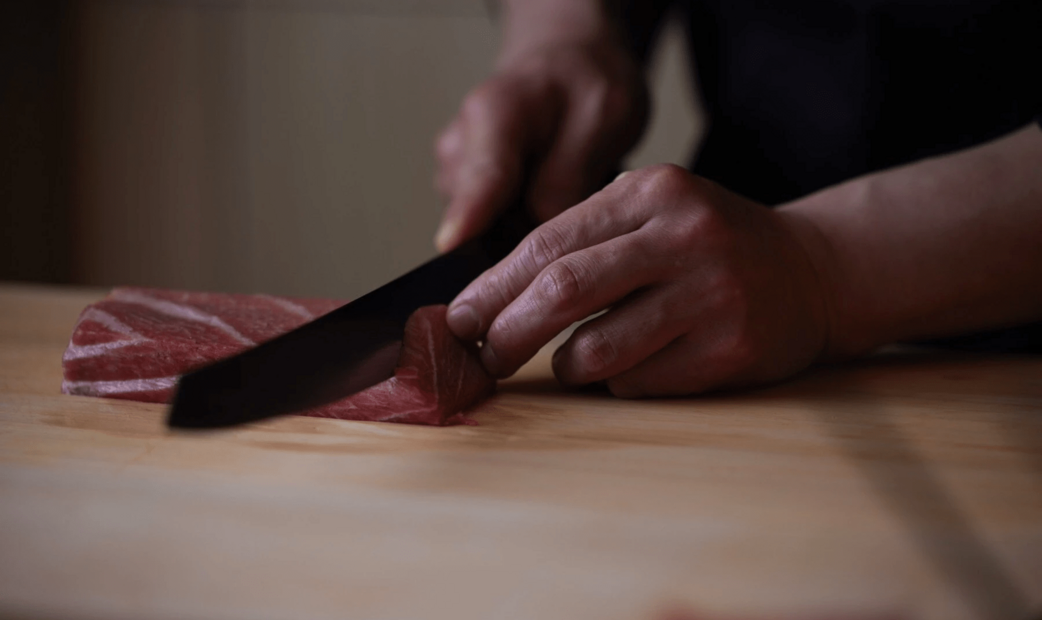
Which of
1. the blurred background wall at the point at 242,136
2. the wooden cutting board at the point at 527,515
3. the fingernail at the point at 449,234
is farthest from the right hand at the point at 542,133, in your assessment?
the blurred background wall at the point at 242,136

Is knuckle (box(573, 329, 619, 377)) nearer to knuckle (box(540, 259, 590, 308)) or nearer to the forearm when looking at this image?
knuckle (box(540, 259, 590, 308))

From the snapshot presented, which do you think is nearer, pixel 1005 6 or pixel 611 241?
pixel 611 241

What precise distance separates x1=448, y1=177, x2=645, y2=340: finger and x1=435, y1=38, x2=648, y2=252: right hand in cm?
42

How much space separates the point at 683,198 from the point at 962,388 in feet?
1.68

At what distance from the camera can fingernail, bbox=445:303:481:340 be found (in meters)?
Result: 1.08

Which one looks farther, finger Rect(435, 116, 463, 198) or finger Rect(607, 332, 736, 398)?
finger Rect(435, 116, 463, 198)

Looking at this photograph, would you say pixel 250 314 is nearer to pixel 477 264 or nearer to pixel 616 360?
pixel 477 264

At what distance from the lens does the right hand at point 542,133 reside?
149 centimetres

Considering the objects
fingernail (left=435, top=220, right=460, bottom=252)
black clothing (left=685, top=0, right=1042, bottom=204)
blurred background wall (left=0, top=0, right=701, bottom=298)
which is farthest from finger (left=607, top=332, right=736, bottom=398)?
blurred background wall (left=0, top=0, right=701, bottom=298)

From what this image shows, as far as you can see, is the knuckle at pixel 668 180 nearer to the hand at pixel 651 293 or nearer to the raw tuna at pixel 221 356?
the hand at pixel 651 293

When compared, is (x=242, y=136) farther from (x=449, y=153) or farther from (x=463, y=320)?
(x=463, y=320)

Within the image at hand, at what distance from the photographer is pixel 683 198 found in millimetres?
1060

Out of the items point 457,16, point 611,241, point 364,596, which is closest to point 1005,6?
point 611,241

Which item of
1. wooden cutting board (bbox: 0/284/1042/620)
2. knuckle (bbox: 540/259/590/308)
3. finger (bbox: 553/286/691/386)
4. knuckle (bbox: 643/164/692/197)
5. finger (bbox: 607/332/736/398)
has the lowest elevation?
wooden cutting board (bbox: 0/284/1042/620)
